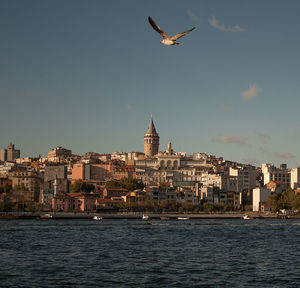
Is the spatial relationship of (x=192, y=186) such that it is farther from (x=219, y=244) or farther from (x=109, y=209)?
(x=219, y=244)

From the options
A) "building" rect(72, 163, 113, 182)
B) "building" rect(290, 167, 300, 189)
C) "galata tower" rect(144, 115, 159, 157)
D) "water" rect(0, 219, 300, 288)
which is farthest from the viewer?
"galata tower" rect(144, 115, 159, 157)

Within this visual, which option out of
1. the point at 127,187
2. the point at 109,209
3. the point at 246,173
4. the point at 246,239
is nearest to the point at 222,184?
the point at 246,173

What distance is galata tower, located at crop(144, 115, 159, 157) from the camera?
646 feet

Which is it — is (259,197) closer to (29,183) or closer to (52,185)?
(52,185)

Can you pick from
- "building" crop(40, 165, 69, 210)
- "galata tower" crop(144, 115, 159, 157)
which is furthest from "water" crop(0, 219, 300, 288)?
"galata tower" crop(144, 115, 159, 157)

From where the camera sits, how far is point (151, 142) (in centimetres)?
19662

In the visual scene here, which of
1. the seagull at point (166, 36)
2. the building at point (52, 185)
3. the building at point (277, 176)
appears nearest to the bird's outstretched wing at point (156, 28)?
the seagull at point (166, 36)

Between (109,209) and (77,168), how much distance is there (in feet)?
155

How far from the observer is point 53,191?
120m

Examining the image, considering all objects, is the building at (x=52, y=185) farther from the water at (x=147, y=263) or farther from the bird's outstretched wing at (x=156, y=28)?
the bird's outstretched wing at (x=156, y=28)

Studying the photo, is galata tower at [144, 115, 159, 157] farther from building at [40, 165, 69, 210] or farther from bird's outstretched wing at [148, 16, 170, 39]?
bird's outstretched wing at [148, 16, 170, 39]

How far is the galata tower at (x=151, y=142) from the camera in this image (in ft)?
646

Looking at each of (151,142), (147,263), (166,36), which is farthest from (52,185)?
(166,36)

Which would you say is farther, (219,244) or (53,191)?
(53,191)
